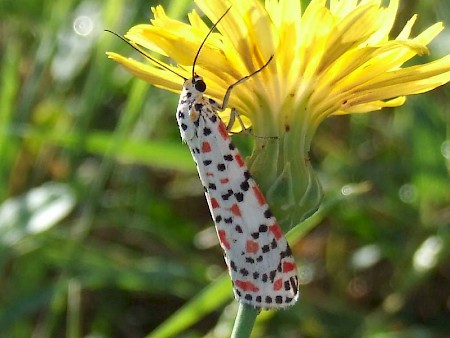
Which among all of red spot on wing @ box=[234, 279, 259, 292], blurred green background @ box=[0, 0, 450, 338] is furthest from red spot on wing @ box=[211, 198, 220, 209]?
blurred green background @ box=[0, 0, 450, 338]

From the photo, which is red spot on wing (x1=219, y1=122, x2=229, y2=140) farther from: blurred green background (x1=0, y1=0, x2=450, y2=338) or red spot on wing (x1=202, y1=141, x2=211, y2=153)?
blurred green background (x1=0, y1=0, x2=450, y2=338)

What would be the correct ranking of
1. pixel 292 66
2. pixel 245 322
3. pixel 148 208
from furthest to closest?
pixel 148 208 → pixel 292 66 → pixel 245 322

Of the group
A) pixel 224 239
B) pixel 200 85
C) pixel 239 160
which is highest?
pixel 200 85

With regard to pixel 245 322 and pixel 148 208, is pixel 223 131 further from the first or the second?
pixel 148 208

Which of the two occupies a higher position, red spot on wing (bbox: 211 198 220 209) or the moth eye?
the moth eye

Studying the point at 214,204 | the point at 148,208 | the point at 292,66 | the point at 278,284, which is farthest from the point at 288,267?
the point at 148,208

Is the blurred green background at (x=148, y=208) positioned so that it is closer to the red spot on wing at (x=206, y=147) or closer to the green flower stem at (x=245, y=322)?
the red spot on wing at (x=206, y=147)

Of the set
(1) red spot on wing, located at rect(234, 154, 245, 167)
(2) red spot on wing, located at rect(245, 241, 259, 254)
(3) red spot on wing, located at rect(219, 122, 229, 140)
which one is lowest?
(2) red spot on wing, located at rect(245, 241, 259, 254)
